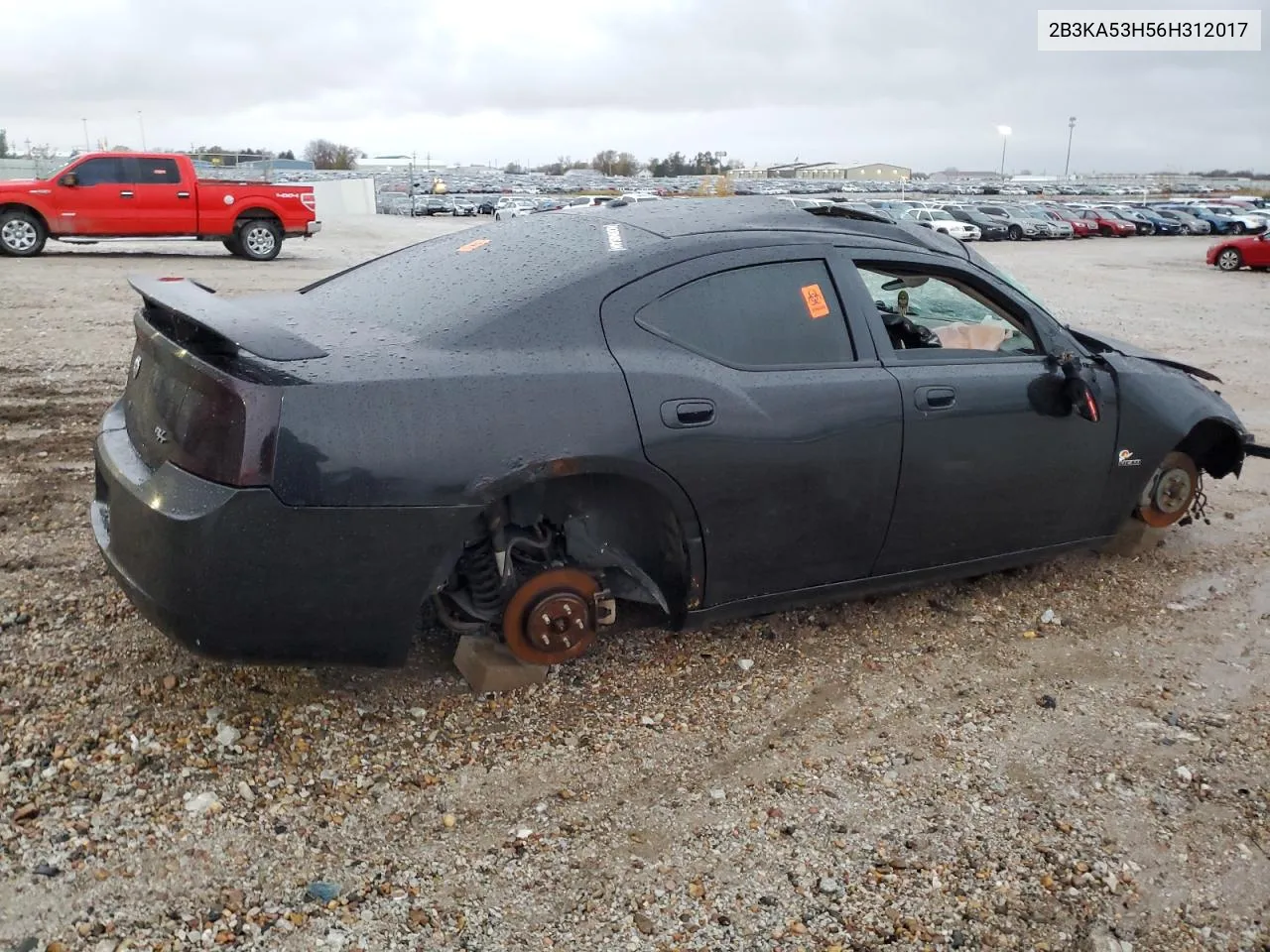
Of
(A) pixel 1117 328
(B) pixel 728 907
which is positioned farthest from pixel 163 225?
(B) pixel 728 907

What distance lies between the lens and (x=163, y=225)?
55.7ft

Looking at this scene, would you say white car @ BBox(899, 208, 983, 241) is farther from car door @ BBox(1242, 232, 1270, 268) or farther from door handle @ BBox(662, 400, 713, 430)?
door handle @ BBox(662, 400, 713, 430)

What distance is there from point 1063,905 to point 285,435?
7.46 feet

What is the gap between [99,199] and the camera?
54.2 ft

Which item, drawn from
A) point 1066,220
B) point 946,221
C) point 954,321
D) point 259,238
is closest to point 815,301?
point 954,321

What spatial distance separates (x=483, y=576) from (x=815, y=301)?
146 centimetres

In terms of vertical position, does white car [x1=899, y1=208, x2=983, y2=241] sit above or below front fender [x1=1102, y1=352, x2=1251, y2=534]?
above

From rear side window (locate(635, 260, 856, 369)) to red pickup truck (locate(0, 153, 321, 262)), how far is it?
52.1 ft

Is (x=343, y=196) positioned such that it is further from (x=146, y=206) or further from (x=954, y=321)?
(x=954, y=321)

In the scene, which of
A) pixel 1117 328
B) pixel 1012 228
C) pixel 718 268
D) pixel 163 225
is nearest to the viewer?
pixel 718 268

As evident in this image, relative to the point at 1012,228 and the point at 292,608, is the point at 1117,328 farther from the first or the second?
the point at 1012,228

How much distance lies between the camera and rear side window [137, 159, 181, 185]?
663 inches

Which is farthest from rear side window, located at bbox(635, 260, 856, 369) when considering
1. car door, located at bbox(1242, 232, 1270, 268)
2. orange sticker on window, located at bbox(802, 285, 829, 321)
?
car door, located at bbox(1242, 232, 1270, 268)

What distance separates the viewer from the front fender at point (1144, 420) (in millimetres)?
4207
